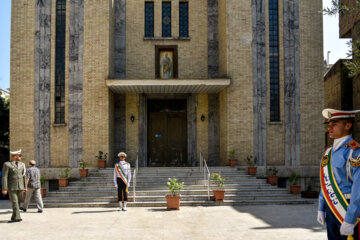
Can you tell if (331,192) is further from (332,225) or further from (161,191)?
(161,191)

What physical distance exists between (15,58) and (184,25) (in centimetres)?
816

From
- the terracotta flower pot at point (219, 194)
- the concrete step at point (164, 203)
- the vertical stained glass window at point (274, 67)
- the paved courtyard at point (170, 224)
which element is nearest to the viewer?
the paved courtyard at point (170, 224)

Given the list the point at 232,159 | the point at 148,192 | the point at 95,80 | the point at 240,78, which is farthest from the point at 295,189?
the point at 95,80

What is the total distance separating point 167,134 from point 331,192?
51.6 feet

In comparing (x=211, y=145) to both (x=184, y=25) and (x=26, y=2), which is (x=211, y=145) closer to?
(x=184, y=25)

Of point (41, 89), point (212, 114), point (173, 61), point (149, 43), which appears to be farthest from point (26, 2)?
point (212, 114)

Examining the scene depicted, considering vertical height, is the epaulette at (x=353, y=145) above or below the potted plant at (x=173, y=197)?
above

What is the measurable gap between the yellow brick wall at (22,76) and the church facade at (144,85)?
0.04 metres

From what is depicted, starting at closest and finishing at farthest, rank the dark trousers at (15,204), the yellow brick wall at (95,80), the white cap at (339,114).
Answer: the white cap at (339,114), the dark trousers at (15,204), the yellow brick wall at (95,80)

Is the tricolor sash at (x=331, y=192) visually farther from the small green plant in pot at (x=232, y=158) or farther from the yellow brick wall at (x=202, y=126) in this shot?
the yellow brick wall at (x=202, y=126)

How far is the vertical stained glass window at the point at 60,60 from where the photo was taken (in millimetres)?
17922

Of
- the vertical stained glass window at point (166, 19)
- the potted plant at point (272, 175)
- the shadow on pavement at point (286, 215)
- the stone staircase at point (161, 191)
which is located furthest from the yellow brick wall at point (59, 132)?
the potted plant at point (272, 175)

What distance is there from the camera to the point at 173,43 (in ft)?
64.0

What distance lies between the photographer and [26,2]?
58.5ft
